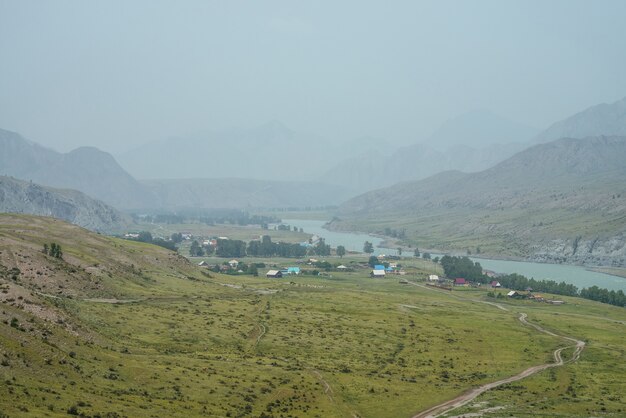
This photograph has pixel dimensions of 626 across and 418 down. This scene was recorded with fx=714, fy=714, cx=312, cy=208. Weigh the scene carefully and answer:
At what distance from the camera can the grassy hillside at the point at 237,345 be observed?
63.5 meters

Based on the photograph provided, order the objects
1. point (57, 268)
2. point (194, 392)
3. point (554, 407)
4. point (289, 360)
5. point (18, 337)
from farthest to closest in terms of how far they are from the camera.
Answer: point (57, 268) < point (289, 360) < point (554, 407) < point (194, 392) < point (18, 337)

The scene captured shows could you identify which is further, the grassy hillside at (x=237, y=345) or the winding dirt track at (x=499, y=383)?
the winding dirt track at (x=499, y=383)

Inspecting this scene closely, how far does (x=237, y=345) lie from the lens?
9606 cm

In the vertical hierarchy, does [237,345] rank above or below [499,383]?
above

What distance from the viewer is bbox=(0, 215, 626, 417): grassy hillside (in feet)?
208

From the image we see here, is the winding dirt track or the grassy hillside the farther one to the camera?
the winding dirt track

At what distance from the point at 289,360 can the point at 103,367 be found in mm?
27210

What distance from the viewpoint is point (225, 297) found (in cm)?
13525

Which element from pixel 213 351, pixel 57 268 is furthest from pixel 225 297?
pixel 213 351

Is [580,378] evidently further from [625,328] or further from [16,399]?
[16,399]

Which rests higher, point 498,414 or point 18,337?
point 18,337

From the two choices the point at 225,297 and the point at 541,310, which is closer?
the point at 225,297

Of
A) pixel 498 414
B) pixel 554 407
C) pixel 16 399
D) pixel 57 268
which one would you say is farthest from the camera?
pixel 57 268

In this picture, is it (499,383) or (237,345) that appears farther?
(237,345)
